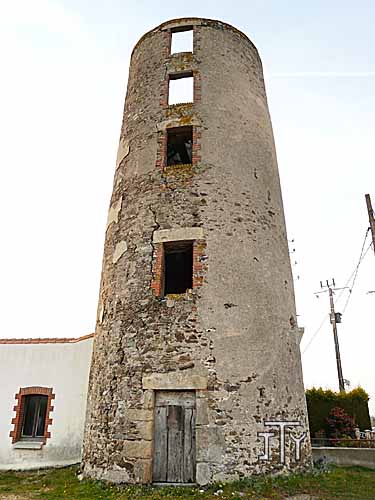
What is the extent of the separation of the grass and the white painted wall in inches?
74.7

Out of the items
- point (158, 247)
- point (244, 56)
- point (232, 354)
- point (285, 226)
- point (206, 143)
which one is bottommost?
point (232, 354)

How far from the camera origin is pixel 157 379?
30.1ft

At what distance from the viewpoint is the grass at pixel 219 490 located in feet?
25.9

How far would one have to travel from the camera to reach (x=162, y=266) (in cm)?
1038

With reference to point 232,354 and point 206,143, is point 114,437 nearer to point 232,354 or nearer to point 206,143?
point 232,354

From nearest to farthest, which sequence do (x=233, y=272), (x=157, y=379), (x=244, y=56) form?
(x=157, y=379), (x=233, y=272), (x=244, y=56)

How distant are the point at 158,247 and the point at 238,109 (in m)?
4.68

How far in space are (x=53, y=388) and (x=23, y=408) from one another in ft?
3.71

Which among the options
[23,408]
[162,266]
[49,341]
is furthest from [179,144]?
[23,408]

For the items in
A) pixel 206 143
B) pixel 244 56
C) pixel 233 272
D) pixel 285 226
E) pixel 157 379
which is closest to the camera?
pixel 157 379

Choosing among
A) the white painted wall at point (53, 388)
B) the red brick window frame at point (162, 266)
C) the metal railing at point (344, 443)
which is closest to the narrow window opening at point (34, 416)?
the white painted wall at point (53, 388)

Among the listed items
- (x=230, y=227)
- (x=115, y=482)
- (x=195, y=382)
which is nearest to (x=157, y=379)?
(x=195, y=382)

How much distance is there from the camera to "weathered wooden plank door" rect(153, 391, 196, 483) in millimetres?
8711

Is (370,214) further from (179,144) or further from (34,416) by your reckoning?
(34,416)
